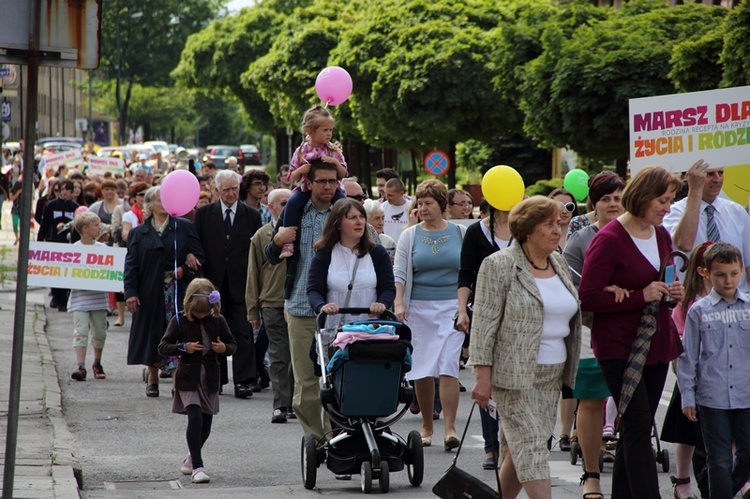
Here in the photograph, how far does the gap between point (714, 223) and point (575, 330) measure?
2.44 m

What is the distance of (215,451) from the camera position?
930cm

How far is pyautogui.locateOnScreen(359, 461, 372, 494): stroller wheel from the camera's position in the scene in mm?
7590

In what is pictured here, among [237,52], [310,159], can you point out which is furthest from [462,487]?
[237,52]

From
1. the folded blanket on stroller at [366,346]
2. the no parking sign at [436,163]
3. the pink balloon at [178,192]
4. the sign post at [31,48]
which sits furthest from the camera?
the no parking sign at [436,163]

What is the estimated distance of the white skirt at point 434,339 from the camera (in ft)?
30.3

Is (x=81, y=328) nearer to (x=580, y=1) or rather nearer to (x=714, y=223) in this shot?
(x=714, y=223)

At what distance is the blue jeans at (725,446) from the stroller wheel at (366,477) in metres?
1.97

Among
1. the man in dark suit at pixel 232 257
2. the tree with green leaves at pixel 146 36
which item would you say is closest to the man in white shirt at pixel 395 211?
the man in dark suit at pixel 232 257

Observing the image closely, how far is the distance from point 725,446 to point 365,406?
6.95 ft

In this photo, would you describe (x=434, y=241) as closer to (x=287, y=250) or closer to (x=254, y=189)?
(x=287, y=250)

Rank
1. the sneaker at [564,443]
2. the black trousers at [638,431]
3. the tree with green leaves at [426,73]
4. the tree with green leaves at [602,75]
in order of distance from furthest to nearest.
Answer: the tree with green leaves at [426,73] < the tree with green leaves at [602,75] < the sneaker at [564,443] < the black trousers at [638,431]

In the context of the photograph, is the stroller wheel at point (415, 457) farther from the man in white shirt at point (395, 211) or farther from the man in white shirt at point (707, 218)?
the man in white shirt at point (395, 211)

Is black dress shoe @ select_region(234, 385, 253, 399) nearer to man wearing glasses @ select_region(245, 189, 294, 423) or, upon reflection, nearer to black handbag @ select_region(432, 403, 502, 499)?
man wearing glasses @ select_region(245, 189, 294, 423)

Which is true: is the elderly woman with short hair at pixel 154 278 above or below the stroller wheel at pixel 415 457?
above
